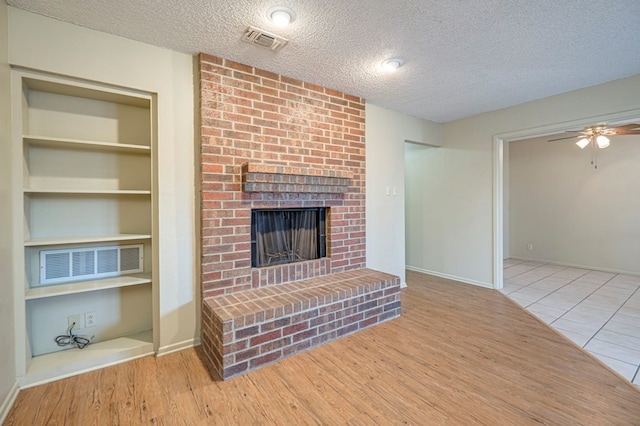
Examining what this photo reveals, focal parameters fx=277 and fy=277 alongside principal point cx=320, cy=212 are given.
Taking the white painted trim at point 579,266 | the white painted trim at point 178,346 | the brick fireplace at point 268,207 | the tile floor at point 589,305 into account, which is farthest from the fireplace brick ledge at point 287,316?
the white painted trim at point 579,266

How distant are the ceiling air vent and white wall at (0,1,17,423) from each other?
1383mm

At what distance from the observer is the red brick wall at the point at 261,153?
2262 mm

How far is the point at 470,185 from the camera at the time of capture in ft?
12.9

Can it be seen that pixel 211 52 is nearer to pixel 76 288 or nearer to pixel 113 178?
pixel 113 178

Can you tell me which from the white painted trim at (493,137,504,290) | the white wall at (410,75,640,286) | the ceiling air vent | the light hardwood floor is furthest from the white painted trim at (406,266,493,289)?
the ceiling air vent

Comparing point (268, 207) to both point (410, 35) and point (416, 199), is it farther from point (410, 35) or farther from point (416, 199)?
point (416, 199)

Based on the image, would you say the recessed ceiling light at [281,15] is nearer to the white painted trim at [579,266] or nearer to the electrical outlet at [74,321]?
the electrical outlet at [74,321]

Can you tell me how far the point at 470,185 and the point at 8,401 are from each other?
4.81 m

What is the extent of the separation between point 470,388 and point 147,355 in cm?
231

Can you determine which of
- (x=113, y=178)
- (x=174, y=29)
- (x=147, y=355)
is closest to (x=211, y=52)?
(x=174, y=29)

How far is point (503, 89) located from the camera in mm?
2959

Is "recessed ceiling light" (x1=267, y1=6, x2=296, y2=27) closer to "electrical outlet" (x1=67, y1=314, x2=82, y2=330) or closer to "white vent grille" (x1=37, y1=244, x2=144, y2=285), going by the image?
"white vent grille" (x1=37, y1=244, x2=144, y2=285)

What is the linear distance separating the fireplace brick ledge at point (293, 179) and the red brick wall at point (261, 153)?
0.10 metres

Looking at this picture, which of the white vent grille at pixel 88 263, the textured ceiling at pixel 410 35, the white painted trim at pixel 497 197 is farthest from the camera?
the white painted trim at pixel 497 197
